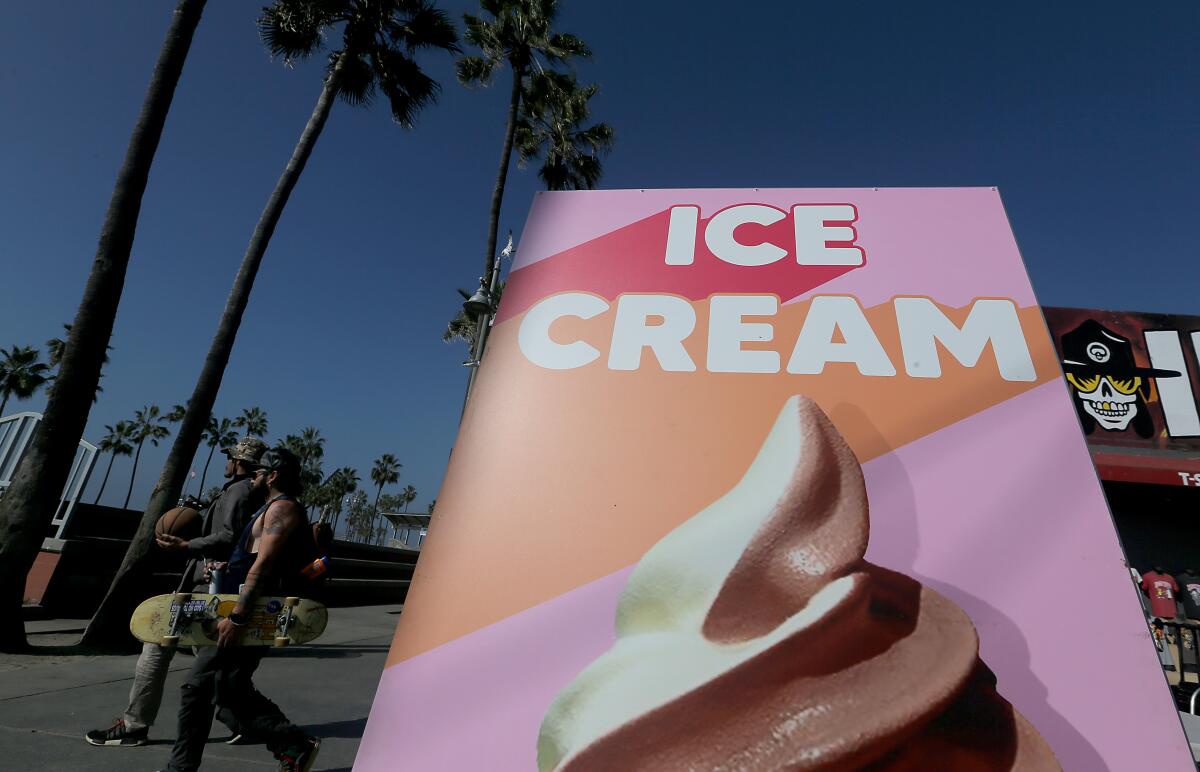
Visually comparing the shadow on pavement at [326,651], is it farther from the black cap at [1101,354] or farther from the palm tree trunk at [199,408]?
the black cap at [1101,354]

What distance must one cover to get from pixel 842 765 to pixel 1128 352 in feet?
42.3

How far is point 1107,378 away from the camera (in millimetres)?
10258

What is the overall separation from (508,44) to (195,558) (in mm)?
12868

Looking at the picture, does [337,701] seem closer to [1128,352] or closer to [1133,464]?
[1133,464]

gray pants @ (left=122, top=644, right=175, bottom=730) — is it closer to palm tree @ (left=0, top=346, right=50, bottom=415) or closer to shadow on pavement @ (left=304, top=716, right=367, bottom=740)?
shadow on pavement @ (left=304, top=716, right=367, bottom=740)

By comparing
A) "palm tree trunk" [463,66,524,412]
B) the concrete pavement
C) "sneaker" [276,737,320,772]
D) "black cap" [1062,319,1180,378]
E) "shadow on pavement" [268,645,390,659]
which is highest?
"palm tree trunk" [463,66,524,412]

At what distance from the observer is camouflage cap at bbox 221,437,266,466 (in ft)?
11.7

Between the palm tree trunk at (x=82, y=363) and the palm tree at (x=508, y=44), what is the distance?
655cm

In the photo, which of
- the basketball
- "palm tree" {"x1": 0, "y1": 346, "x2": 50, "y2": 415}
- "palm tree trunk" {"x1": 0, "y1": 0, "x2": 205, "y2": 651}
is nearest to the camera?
the basketball

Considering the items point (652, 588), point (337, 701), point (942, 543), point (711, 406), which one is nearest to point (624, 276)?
point (711, 406)

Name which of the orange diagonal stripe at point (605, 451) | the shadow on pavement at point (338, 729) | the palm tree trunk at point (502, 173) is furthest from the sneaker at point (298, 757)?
the palm tree trunk at point (502, 173)

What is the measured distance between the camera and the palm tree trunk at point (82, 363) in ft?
18.3

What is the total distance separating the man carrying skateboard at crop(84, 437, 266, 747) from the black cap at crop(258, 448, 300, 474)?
38cm

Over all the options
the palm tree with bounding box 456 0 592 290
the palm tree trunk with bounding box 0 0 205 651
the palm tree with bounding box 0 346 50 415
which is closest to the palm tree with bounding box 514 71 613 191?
the palm tree with bounding box 456 0 592 290
